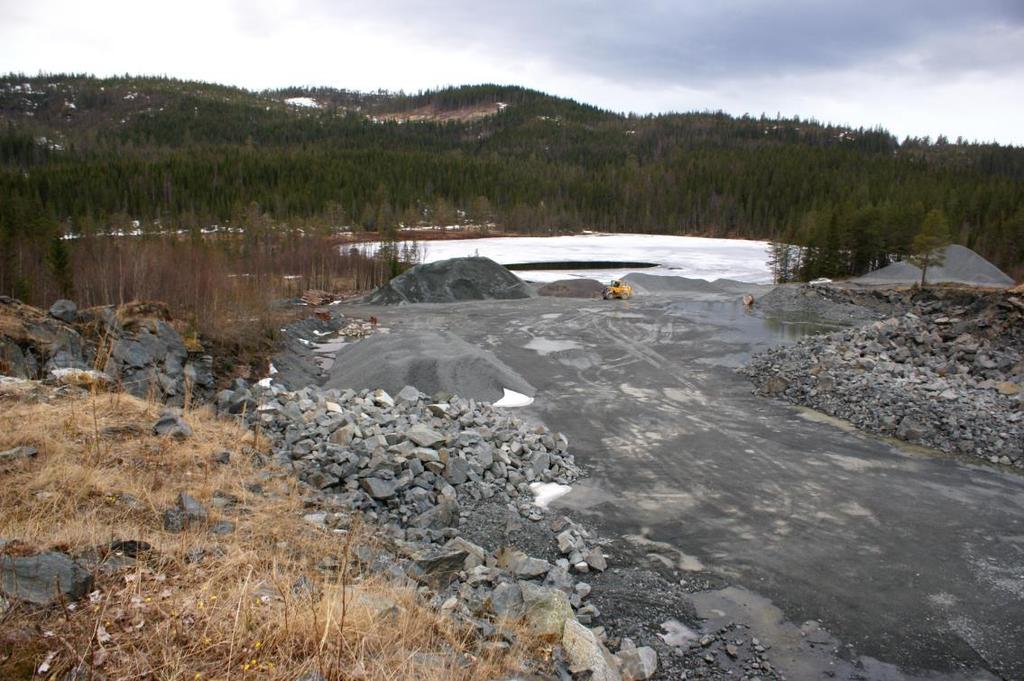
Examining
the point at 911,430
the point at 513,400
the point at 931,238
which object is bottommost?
the point at 513,400

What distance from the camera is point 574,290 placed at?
1663 inches

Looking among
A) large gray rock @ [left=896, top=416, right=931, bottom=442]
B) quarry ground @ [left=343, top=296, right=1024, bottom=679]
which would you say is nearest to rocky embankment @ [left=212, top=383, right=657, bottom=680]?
quarry ground @ [left=343, top=296, right=1024, bottom=679]

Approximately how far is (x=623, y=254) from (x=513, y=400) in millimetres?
55228

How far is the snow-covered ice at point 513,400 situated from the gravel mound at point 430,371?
163 millimetres

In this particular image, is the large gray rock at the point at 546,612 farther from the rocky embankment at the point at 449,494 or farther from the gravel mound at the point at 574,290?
the gravel mound at the point at 574,290

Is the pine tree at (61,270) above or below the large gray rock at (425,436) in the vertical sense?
above

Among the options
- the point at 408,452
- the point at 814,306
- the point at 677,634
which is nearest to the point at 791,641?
the point at 677,634

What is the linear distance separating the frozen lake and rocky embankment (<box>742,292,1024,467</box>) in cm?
3012

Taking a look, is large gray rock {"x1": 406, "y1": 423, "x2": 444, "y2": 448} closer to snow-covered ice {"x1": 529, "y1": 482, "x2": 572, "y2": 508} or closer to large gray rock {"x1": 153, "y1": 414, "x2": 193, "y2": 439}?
snow-covered ice {"x1": 529, "y1": 482, "x2": 572, "y2": 508}

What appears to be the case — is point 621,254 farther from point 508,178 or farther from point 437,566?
point 437,566

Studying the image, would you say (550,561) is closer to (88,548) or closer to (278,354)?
(88,548)

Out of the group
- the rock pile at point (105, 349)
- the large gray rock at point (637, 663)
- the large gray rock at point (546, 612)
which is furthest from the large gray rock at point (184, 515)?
the rock pile at point (105, 349)

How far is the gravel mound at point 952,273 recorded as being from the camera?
140ft

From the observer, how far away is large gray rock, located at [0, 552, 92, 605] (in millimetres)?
3373
